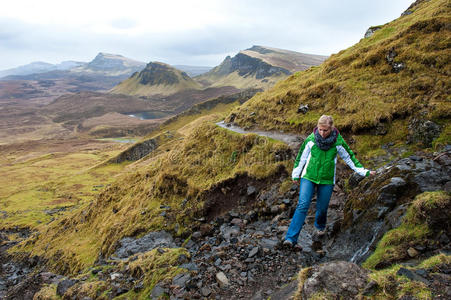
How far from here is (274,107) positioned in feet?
76.5

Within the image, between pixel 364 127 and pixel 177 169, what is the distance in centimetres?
1422

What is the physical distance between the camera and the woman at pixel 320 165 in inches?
321

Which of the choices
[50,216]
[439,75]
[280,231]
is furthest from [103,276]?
[50,216]

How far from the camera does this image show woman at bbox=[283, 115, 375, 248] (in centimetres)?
816

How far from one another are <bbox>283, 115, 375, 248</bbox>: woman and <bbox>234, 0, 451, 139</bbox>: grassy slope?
727 centimetres

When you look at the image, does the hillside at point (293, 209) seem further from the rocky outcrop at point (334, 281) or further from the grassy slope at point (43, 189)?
the grassy slope at point (43, 189)

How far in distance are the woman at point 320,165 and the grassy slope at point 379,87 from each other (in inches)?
286

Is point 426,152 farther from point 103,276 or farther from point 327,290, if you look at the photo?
point 103,276

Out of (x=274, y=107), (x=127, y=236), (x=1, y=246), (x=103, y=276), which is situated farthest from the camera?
(x=1, y=246)

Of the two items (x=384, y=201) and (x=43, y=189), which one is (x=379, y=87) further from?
(x=43, y=189)

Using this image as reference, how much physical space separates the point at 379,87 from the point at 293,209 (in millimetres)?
10876

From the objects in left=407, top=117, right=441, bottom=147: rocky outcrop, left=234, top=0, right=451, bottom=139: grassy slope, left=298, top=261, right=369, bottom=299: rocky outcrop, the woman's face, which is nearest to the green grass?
left=234, top=0, right=451, bottom=139: grassy slope

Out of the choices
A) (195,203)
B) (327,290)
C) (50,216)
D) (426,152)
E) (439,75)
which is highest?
(439,75)

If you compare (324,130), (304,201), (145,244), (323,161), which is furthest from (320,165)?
(145,244)
